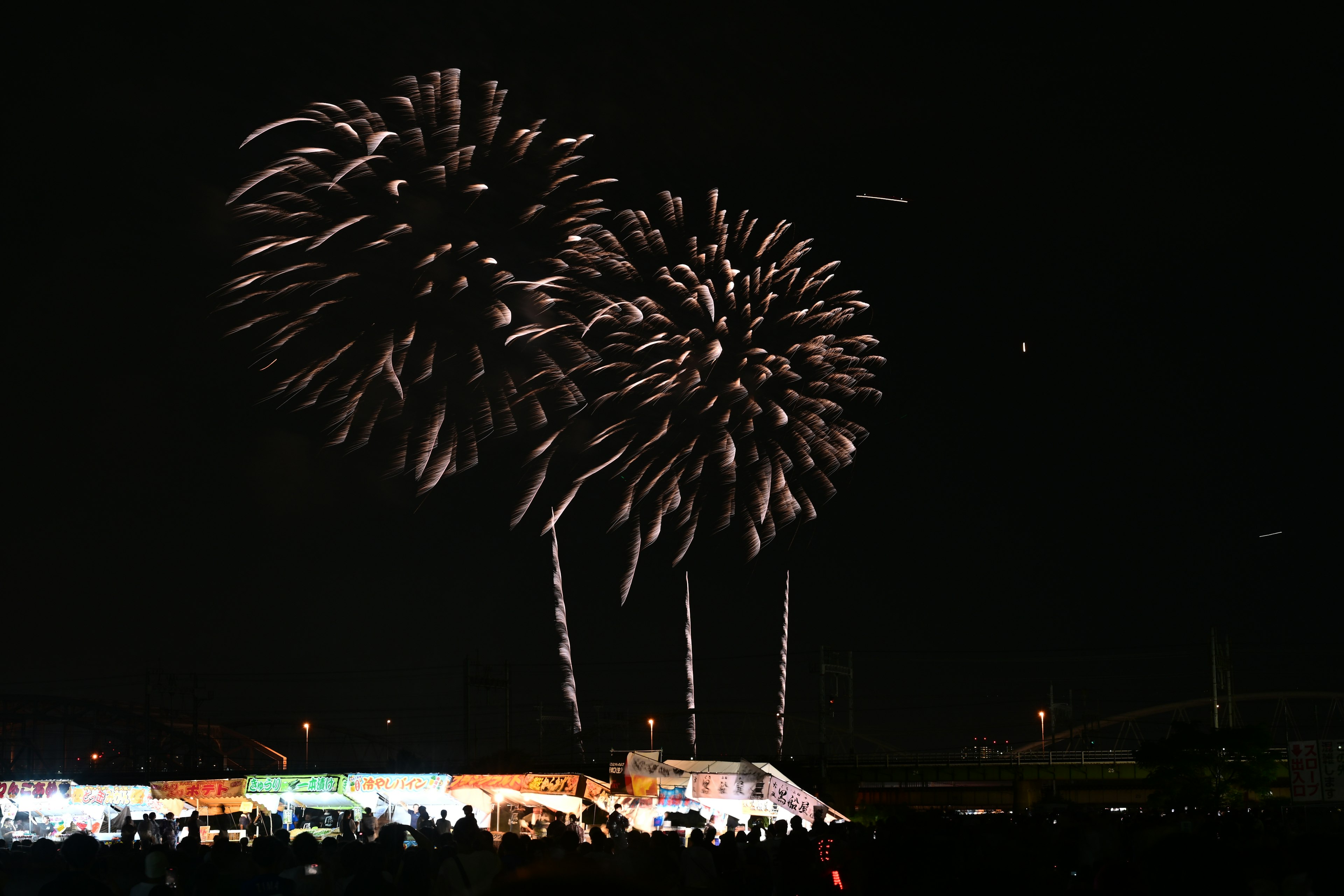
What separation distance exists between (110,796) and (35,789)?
3.52m

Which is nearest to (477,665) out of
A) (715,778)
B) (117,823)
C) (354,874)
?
(117,823)

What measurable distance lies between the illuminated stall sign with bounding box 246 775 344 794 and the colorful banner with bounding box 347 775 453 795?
0.66 m

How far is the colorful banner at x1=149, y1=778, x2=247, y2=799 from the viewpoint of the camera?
41562mm

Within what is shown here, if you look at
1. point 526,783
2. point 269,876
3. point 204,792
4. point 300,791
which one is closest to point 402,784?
point 300,791

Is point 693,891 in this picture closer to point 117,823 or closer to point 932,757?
point 117,823

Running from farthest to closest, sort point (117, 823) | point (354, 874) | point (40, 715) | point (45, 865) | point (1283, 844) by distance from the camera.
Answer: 1. point (40, 715)
2. point (117, 823)
3. point (1283, 844)
4. point (354, 874)
5. point (45, 865)

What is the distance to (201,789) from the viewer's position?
41781 millimetres

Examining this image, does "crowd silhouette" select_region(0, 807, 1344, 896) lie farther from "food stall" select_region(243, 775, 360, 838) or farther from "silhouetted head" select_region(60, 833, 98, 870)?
"food stall" select_region(243, 775, 360, 838)

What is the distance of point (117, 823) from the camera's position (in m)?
38.2

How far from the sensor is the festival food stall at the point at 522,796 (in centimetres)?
3584

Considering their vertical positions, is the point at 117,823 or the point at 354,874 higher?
the point at 354,874

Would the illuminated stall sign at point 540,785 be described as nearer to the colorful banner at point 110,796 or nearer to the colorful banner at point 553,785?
the colorful banner at point 553,785

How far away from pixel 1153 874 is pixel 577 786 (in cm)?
2844

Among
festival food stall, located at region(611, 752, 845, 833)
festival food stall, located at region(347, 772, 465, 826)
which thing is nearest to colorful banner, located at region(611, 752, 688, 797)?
festival food stall, located at region(611, 752, 845, 833)
